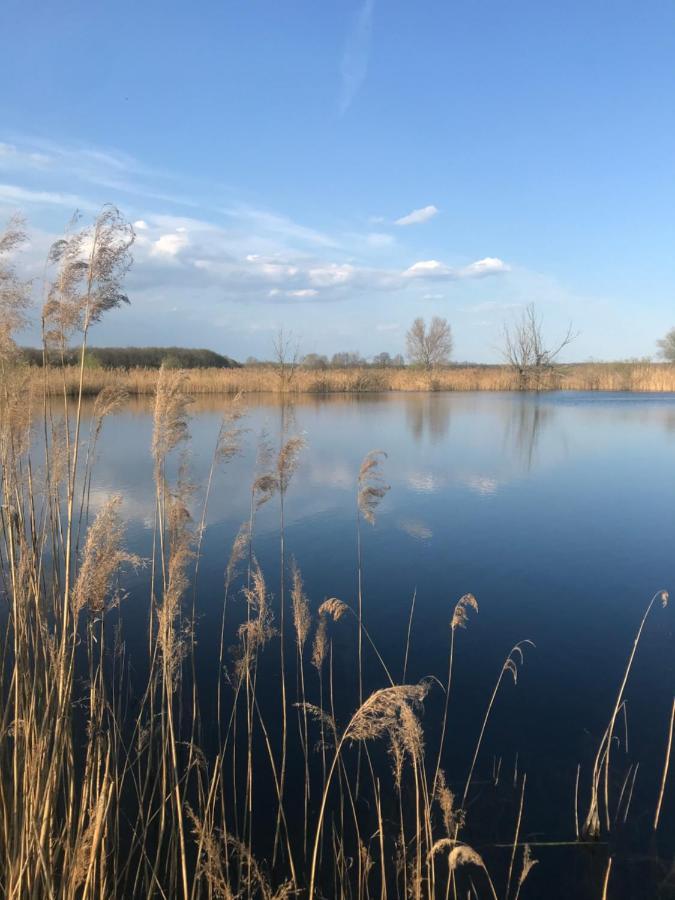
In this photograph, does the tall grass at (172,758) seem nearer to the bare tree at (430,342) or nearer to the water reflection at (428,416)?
the water reflection at (428,416)

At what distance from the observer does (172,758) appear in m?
1.82

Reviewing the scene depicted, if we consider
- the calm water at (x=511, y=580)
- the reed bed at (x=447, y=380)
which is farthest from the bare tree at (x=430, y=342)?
the calm water at (x=511, y=580)

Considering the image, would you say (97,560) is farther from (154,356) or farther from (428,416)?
(154,356)

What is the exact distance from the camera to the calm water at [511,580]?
252cm

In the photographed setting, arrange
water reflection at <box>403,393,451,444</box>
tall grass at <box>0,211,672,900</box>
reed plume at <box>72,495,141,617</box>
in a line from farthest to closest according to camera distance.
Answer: water reflection at <box>403,393,451,444</box>, reed plume at <box>72,495,141,617</box>, tall grass at <box>0,211,672,900</box>

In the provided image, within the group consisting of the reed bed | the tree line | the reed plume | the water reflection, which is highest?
the tree line

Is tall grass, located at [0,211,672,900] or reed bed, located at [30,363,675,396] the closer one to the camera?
tall grass, located at [0,211,672,900]

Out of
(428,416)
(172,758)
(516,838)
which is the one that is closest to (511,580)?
(516,838)

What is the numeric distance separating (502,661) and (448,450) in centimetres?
703

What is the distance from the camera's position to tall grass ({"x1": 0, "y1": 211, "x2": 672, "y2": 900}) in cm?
167

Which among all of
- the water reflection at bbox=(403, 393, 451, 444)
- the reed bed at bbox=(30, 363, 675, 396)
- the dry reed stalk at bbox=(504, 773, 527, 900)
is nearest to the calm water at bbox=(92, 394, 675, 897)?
the dry reed stalk at bbox=(504, 773, 527, 900)

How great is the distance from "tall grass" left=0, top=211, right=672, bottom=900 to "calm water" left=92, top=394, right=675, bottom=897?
0.12 meters

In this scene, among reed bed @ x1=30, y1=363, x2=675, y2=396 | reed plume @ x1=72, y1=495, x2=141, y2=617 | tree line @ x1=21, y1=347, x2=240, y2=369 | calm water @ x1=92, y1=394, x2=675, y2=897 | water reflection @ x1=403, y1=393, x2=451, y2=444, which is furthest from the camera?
tree line @ x1=21, y1=347, x2=240, y2=369

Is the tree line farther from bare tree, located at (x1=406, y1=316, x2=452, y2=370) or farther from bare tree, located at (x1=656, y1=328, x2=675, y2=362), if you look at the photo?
bare tree, located at (x1=656, y1=328, x2=675, y2=362)
